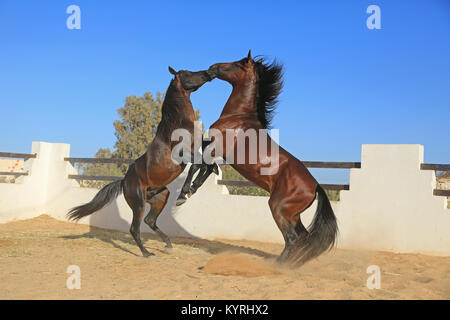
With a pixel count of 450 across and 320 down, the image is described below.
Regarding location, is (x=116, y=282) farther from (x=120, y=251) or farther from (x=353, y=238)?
(x=353, y=238)

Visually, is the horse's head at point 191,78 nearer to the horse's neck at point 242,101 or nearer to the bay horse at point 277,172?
the bay horse at point 277,172

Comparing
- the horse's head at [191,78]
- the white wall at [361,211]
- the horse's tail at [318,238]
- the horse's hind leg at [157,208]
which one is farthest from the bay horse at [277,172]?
the white wall at [361,211]

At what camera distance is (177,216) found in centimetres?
854

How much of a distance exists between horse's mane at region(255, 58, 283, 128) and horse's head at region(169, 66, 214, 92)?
0.72 metres

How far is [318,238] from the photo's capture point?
177 inches

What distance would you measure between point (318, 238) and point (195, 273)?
1489 millimetres

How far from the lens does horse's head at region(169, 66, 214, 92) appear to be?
5195 millimetres

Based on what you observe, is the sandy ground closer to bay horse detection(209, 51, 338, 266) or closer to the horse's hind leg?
the horse's hind leg

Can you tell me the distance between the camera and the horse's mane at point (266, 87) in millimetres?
4875

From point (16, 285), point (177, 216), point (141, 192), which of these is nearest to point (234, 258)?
point (141, 192)

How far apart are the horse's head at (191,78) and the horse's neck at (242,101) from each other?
54 cm

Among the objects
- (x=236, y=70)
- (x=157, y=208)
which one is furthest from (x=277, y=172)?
(x=157, y=208)

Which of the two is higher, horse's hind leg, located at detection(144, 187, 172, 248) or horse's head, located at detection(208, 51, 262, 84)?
horse's head, located at detection(208, 51, 262, 84)

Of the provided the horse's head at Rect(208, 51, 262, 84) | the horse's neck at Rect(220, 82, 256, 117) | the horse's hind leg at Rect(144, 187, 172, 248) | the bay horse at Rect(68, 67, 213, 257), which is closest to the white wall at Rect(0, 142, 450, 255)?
the horse's hind leg at Rect(144, 187, 172, 248)
